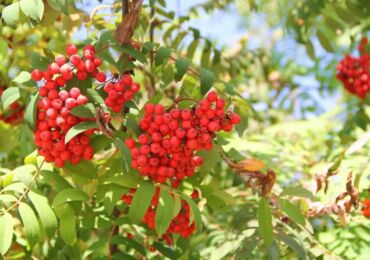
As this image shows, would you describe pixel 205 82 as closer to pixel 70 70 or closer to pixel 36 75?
pixel 70 70

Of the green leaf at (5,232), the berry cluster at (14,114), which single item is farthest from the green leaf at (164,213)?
the berry cluster at (14,114)

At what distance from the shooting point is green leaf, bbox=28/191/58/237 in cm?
199

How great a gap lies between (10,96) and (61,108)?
0.66 ft

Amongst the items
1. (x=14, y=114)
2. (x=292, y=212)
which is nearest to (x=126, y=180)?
(x=292, y=212)

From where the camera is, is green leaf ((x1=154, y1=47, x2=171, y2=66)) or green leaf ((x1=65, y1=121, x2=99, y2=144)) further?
green leaf ((x1=154, y1=47, x2=171, y2=66))

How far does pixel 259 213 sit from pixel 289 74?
13.4 ft

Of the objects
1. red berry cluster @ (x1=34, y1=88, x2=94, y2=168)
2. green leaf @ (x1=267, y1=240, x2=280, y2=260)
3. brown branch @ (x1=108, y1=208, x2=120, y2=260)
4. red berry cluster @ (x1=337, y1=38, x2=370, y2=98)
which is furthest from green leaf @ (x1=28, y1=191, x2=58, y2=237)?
red berry cluster @ (x1=337, y1=38, x2=370, y2=98)

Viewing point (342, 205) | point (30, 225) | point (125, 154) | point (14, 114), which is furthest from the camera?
point (14, 114)

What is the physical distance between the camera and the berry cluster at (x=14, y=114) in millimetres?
2988

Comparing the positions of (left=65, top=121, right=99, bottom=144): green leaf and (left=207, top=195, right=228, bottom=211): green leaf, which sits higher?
(left=65, top=121, right=99, bottom=144): green leaf

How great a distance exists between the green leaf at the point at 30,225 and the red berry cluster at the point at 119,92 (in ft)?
1.52

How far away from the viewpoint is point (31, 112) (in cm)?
202

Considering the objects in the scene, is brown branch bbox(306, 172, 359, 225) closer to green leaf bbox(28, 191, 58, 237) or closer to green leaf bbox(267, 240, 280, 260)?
green leaf bbox(267, 240, 280, 260)

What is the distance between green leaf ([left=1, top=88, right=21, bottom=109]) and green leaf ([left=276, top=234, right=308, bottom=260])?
1.16m
